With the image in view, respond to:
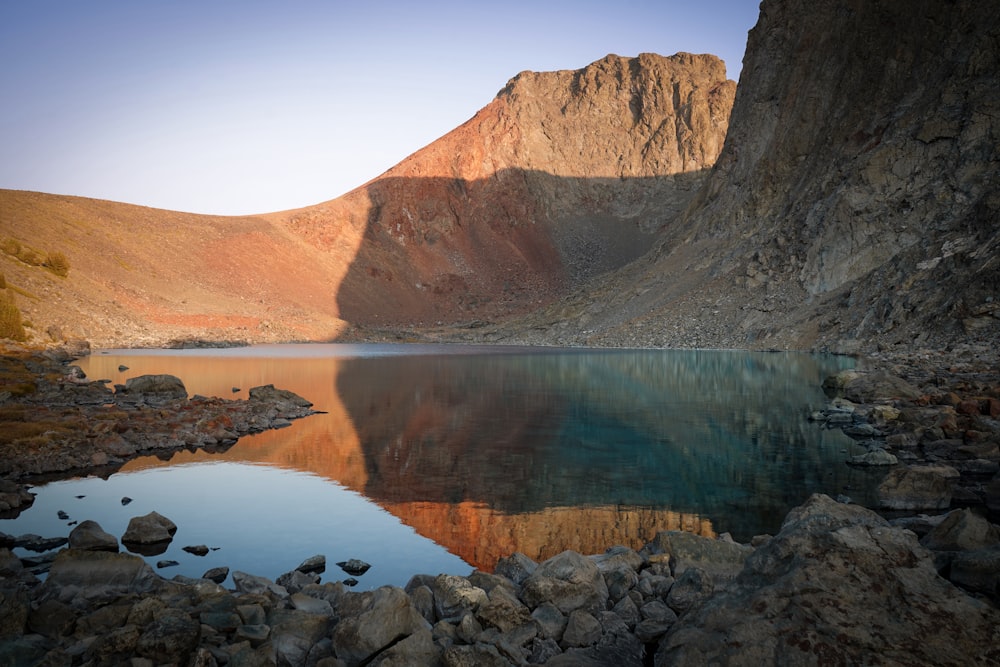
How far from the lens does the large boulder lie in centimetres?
409

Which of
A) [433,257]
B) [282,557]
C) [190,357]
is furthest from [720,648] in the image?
[433,257]

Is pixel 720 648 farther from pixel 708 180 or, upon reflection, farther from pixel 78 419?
pixel 708 180

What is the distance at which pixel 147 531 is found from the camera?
31.4 feet

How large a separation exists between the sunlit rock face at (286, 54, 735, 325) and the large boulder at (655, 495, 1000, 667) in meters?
92.8

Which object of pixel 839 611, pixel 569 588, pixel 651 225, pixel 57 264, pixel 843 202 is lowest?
pixel 569 588

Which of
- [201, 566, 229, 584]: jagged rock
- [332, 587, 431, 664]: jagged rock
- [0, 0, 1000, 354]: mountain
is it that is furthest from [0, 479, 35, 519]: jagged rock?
[0, 0, 1000, 354]: mountain

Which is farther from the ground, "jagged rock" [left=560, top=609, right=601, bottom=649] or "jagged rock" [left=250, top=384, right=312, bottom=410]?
"jagged rock" [left=560, top=609, right=601, bottom=649]

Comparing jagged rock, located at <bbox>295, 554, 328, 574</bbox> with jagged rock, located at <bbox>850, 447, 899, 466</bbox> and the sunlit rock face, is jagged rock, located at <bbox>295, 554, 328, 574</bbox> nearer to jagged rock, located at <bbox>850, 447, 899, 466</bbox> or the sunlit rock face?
jagged rock, located at <bbox>850, 447, 899, 466</bbox>

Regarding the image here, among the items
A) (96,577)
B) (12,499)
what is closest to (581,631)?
(96,577)

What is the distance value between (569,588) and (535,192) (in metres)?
112

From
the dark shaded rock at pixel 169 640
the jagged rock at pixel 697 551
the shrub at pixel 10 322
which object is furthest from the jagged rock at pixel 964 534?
the shrub at pixel 10 322

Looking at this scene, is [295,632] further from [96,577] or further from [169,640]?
[96,577]

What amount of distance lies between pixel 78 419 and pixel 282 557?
1134 cm

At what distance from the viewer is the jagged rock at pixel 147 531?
374 inches
